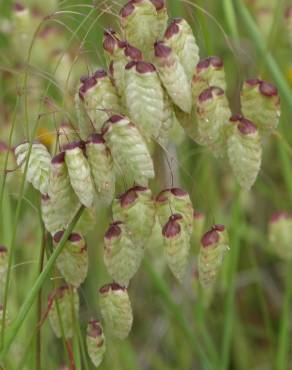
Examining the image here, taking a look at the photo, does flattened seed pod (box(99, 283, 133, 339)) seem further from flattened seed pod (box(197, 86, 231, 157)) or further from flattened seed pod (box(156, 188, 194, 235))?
flattened seed pod (box(197, 86, 231, 157))

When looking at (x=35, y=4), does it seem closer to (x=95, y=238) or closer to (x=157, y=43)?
(x=95, y=238)

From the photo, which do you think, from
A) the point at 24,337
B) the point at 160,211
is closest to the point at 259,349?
the point at 24,337

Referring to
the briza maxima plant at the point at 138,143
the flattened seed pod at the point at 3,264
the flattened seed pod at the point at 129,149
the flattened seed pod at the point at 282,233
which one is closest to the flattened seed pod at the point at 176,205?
the briza maxima plant at the point at 138,143

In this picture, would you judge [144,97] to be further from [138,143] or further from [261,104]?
[261,104]

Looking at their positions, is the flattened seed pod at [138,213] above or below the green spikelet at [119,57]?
below

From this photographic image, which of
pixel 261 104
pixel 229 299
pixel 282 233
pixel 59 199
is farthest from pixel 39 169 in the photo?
pixel 282 233

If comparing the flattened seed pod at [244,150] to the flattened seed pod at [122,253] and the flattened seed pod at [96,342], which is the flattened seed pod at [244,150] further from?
the flattened seed pod at [96,342]

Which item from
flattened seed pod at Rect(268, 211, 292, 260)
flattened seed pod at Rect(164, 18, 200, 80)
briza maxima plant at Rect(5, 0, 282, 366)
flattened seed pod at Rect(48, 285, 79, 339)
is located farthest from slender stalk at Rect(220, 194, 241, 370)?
flattened seed pod at Rect(164, 18, 200, 80)
